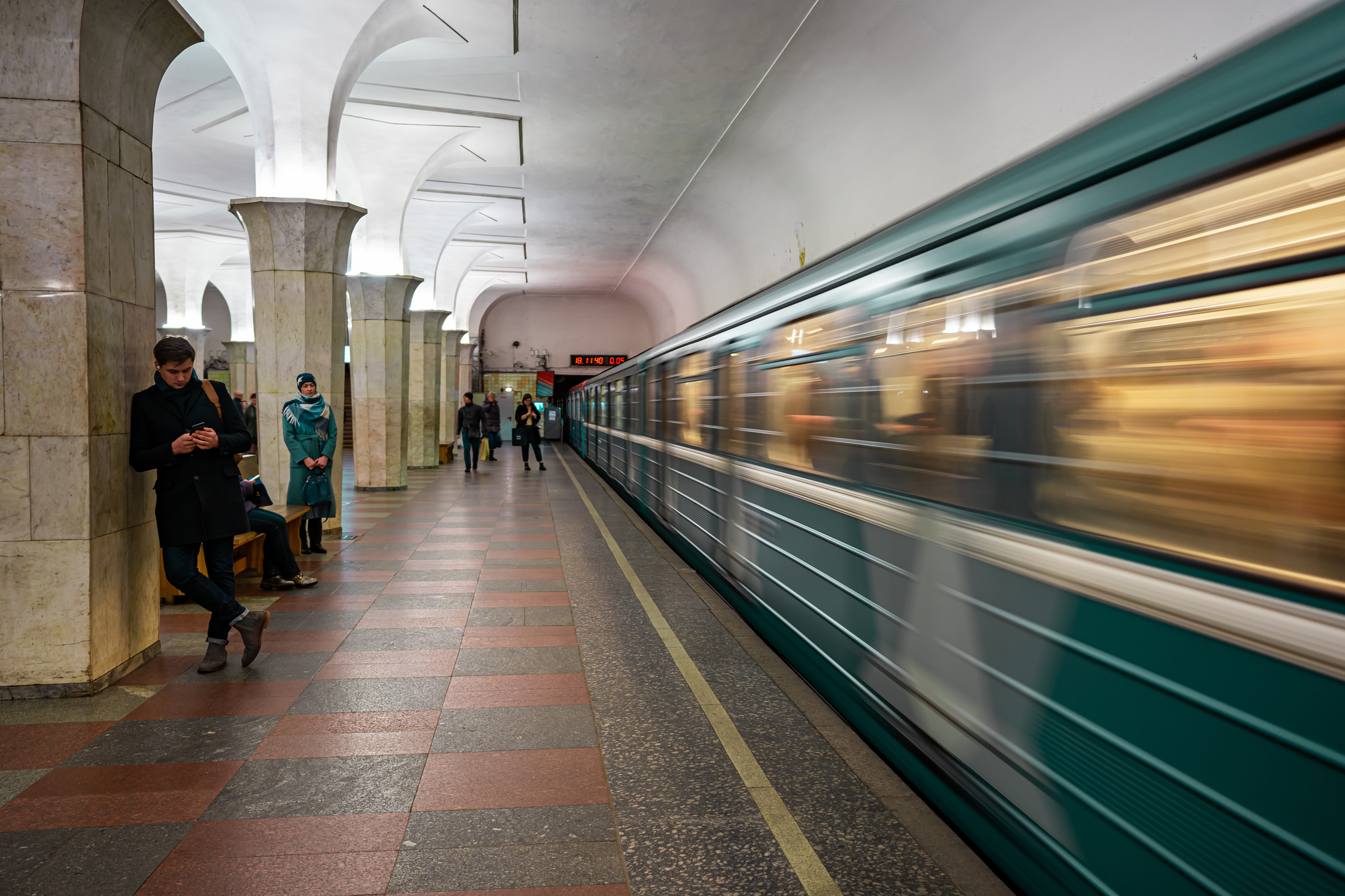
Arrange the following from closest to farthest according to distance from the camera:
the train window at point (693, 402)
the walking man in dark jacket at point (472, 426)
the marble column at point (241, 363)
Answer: the train window at point (693, 402) < the walking man in dark jacket at point (472, 426) < the marble column at point (241, 363)

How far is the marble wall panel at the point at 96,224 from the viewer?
421cm

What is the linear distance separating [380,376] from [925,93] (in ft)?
35.6

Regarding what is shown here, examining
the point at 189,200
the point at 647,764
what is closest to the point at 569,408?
the point at 189,200

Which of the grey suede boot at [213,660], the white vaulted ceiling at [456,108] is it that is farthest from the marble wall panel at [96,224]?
the white vaulted ceiling at [456,108]

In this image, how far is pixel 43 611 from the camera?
4.23 m

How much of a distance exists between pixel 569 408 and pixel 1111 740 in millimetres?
30360

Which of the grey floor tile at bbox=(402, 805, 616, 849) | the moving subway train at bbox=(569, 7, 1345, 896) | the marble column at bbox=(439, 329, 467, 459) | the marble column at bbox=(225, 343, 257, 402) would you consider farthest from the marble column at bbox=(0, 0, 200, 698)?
the marble column at bbox=(225, 343, 257, 402)

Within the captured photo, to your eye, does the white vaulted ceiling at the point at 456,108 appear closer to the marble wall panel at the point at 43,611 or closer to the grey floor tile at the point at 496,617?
the grey floor tile at the point at 496,617

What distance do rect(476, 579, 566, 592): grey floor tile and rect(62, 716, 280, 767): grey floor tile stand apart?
296cm

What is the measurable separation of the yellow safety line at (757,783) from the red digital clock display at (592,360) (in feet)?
102

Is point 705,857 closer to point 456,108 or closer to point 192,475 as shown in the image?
point 192,475

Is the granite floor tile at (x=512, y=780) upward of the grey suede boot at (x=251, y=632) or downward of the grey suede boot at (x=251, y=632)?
downward

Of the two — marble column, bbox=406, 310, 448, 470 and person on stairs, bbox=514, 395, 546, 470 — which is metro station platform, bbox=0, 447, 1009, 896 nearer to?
person on stairs, bbox=514, 395, 546, 470

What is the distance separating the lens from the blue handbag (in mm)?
7555
